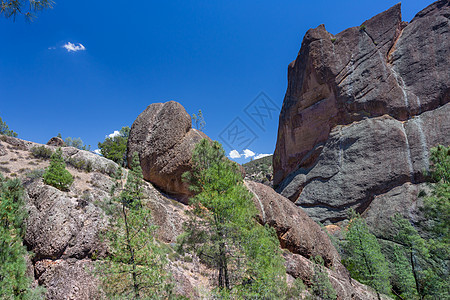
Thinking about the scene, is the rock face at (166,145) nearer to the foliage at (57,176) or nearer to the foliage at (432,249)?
the foliage at (57,176)

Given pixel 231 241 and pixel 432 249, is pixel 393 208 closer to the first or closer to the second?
pixel 432 249

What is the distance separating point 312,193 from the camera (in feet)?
109

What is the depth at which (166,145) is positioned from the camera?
53.7 ft

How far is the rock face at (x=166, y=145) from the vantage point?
16.2 meters

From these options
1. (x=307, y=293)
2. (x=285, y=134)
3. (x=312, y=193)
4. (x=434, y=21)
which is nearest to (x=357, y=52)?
(x=434, y=21)

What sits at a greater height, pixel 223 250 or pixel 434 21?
pixel 434 21

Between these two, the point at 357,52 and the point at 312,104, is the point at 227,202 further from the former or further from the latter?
the point at 357,52

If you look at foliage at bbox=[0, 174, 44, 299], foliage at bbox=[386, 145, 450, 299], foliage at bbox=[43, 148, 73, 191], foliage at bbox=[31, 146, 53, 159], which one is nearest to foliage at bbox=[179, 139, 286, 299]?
foliage at bbox=[0, 174, 44, 299]

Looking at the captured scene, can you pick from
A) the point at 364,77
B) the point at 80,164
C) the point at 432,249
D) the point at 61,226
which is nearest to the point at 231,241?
the point at 61,226

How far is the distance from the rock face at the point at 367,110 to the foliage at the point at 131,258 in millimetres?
30106

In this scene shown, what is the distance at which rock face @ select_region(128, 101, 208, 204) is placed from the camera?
16.2 m

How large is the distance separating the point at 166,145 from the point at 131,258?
34.8 ft

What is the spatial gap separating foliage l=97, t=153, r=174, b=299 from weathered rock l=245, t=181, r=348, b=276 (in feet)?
31.4

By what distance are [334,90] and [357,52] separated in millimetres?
8223
